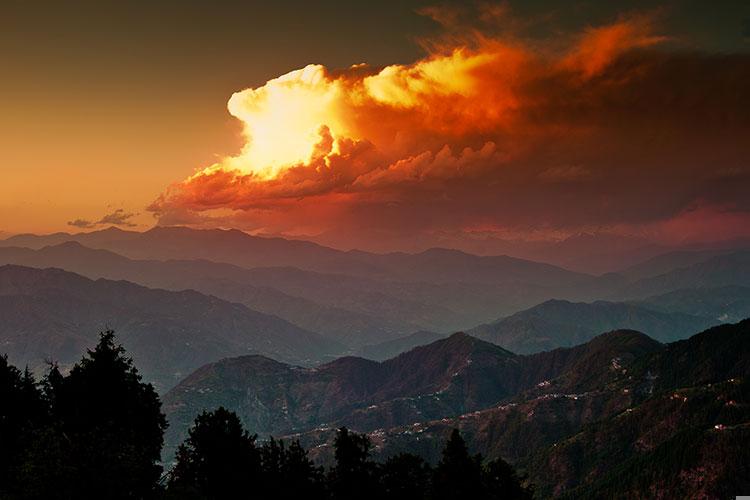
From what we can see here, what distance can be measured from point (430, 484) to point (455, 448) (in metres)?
8.52

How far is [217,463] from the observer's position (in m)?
82.4

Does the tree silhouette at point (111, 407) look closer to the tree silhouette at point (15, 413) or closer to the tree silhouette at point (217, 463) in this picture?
the tree silhouette at point (15, 413)

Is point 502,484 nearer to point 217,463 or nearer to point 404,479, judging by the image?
point 404,479

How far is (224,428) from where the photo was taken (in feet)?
277

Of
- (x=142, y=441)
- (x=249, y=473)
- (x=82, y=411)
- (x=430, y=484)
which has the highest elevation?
(x=82, y=411)

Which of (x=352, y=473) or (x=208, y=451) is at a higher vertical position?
(x=208, y=451)

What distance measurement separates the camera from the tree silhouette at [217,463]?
80750mm

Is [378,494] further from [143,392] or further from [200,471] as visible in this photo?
[143,392]

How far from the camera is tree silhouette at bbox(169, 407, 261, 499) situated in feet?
265

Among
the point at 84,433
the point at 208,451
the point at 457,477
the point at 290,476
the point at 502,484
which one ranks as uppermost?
the point at 84,433

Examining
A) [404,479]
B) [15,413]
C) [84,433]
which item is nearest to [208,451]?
[84,433]

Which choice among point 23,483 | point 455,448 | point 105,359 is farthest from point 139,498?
point 455,448

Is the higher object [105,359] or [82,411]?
[105,359]

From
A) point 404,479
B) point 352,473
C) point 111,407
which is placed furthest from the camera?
point 404,479
